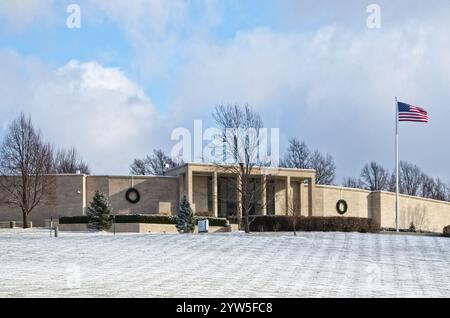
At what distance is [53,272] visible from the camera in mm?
16969

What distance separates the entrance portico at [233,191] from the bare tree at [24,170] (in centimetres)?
1058

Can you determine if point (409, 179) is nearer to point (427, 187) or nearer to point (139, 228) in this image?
point (427, 187)

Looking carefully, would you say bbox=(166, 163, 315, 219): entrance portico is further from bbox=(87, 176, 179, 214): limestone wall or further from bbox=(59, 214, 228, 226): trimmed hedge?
bbox=(59, 214, 228, 226): trimmed hedge

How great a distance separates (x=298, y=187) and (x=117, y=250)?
36116 millimetres

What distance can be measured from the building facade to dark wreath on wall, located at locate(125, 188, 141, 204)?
3.1 inches

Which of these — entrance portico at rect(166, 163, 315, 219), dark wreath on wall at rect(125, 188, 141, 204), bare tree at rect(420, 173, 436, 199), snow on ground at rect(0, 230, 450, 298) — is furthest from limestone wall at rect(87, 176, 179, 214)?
bare tree at rect(420, 173, 436, 199)

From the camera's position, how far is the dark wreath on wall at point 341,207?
5834cm

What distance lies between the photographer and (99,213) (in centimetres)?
3928

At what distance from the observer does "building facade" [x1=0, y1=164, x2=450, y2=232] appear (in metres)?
49.7

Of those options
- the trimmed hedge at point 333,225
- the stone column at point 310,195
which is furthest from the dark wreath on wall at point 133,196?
the trimmed hedge at point 333,225

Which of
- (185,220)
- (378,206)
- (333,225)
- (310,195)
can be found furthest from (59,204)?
(378,206)

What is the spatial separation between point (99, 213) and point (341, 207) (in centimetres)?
2607

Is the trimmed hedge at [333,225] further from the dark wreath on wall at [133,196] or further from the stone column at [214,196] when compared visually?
the dark wreath on wall at [133,196]
